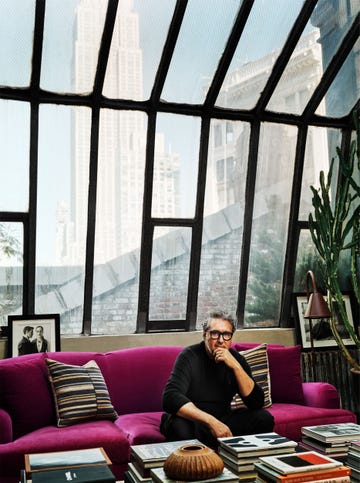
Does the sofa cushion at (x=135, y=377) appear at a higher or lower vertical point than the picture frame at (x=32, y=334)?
lower

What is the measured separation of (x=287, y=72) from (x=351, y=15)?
28.8 inches

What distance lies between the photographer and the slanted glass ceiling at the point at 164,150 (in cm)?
462

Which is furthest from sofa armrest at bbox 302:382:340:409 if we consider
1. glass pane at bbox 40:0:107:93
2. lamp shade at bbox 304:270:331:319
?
glass pane at bbox 40:0:107:93

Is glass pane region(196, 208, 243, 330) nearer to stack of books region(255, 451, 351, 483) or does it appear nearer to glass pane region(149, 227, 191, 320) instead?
glass pane region(149, 227, 191, 320)

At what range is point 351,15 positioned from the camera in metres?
5.07

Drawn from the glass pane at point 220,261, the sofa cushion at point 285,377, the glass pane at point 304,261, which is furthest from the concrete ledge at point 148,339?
the sofa cushion at point 285,377

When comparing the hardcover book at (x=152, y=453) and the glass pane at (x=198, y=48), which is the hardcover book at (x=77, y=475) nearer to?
the hardcover book at (x=152, y=453)

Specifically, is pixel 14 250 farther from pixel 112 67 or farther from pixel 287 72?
pixel 287 72

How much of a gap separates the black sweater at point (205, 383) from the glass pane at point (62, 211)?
6.00 feet

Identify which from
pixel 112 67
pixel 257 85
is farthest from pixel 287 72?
pixel 112 67

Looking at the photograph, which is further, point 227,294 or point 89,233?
point 227,294

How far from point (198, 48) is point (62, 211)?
1817 millimetres

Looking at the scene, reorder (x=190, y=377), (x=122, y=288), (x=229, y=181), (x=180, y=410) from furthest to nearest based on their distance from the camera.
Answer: (x=229, y=181) → (x=122, y=288) → (x=190, y=377) → (x=180, y=410)

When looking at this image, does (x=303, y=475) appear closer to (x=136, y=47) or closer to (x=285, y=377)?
(x=285, y=377)
